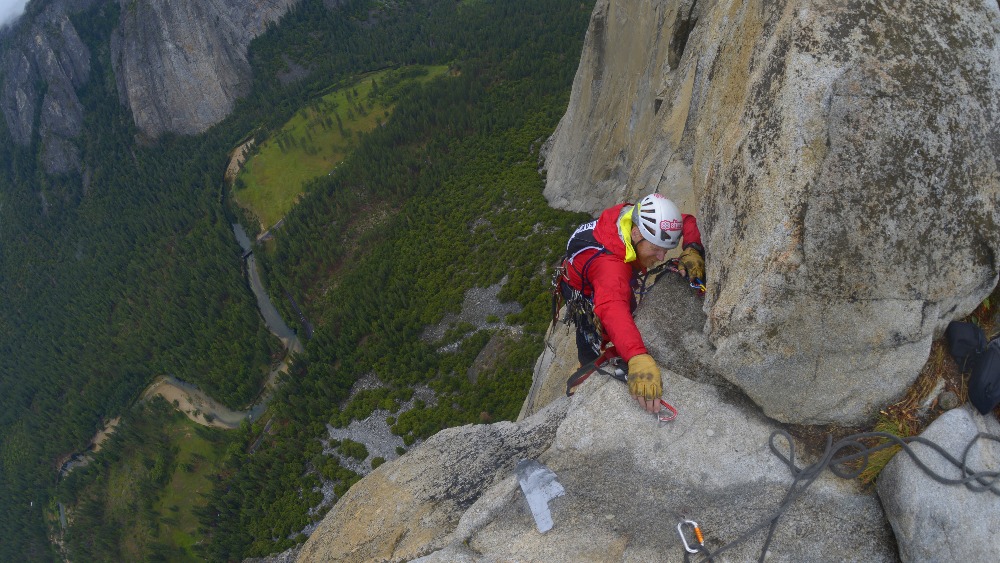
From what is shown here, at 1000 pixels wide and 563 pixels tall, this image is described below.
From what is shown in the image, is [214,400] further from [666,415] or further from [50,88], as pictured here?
[50,88]

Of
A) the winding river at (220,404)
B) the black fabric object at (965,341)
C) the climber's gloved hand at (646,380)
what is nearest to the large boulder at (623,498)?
the climber's gloved hand at (646,380)

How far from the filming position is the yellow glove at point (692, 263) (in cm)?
755

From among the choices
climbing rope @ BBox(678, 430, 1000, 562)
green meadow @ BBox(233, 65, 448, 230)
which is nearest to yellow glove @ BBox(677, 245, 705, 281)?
climbing rope @ BBox(678, 430, 1000, 562)

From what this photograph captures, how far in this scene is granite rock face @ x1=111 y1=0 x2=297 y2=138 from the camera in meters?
114

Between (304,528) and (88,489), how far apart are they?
42.2 m

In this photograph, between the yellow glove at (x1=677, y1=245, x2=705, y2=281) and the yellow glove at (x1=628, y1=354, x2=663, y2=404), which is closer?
the yellow glove at (x1=628, y1=354, x2=663, y2=404)

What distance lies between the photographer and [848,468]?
18.4 ft

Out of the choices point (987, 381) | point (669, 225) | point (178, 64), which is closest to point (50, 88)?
point (178, 64)

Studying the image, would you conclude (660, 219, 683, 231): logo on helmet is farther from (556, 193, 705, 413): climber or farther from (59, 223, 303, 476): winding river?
(59, 223, 303, 476): winding river

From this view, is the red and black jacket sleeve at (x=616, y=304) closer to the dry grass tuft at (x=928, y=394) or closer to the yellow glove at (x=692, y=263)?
the yellow glove at (x=692, y=263)

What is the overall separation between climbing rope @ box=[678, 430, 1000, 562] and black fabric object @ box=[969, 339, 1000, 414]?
1.14ft

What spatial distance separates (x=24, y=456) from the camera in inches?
2906

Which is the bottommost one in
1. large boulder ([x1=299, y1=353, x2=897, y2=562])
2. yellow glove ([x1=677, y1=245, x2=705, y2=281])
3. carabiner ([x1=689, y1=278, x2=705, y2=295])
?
large boulder ([x1=299, y1=353, x2=897, y2=562])

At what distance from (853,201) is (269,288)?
75.1 metres
